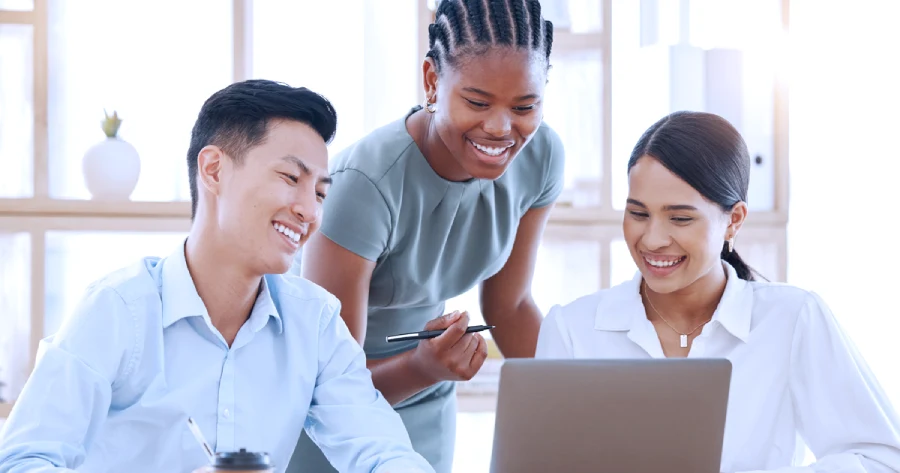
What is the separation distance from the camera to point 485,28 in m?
→ 1.58

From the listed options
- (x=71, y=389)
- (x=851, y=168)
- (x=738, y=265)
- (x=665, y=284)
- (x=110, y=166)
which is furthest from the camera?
(x=851, y=168)

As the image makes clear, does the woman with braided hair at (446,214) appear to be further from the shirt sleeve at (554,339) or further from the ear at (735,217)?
the ear at (735,217)

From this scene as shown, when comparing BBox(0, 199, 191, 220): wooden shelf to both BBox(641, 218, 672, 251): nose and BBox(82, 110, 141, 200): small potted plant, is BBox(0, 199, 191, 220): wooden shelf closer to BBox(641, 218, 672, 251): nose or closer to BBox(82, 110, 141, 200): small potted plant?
BBox(82, 110, 141, 200): small potted plant

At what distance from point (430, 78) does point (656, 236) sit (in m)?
0.48

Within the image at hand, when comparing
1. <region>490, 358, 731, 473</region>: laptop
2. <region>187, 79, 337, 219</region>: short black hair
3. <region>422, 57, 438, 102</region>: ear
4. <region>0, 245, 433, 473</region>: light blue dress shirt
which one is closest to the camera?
<region>490, 358, 731, 473</region>: laptop

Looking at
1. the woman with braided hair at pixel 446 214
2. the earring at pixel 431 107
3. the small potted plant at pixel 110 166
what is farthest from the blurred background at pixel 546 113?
the earring at pixel 431 107

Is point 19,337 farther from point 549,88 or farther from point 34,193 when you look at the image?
point 549,88

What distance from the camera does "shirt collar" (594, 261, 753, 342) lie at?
1.69 metres

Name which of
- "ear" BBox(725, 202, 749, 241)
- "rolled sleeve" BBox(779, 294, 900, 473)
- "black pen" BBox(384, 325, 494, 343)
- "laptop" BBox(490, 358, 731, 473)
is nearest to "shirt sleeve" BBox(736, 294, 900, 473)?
"rolled sleeve" BBox(779, 294, 900, 473)

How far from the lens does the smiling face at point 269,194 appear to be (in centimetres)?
145

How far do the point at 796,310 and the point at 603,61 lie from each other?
1.64 m

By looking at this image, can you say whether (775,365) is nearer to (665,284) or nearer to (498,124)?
(665,284)

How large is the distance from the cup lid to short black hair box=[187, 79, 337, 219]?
639mm

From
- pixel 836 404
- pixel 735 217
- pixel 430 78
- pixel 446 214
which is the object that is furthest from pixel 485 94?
pixel 836 404
